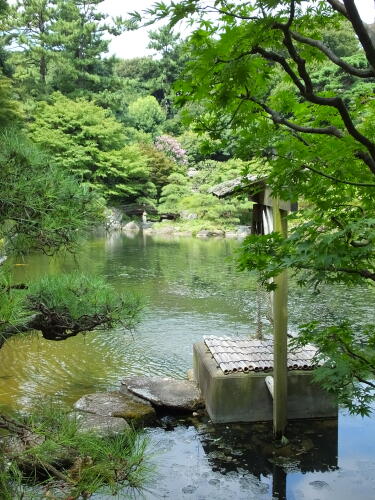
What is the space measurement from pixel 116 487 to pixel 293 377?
3.28 meters

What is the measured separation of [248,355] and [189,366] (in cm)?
176

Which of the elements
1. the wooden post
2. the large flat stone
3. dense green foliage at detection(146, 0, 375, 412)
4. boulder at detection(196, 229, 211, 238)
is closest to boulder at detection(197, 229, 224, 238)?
boulder at detection(196, 229, 211, 238)

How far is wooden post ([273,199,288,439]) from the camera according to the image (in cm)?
456

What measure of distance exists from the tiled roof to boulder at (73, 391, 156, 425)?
0.90m

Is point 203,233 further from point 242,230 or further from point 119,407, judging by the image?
point 119,407

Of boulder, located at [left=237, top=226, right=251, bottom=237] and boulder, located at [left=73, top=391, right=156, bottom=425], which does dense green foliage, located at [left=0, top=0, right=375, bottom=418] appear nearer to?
boulder, located at [left=73, top=391, right=156, bottom=425]

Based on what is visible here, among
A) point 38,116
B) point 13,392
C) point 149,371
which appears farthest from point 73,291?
point 38,116

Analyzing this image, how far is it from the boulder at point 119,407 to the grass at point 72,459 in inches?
105

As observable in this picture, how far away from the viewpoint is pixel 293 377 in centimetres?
490

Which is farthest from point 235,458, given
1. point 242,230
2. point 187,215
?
point 187,215

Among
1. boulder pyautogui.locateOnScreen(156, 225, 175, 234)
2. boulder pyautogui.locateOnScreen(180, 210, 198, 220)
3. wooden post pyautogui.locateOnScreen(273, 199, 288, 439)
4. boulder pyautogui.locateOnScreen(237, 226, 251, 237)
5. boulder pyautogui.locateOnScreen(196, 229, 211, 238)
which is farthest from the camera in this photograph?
boulder pyautogui.locateOnScreen(180, 210, 198, 220)

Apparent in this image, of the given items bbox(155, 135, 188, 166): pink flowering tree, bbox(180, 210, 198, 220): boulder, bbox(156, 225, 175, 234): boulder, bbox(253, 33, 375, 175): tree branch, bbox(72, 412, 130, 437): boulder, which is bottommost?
bbox(72, 412, 130, 437): boulder

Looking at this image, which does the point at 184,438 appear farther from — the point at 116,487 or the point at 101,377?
the point at 116,487

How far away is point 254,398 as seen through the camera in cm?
490
